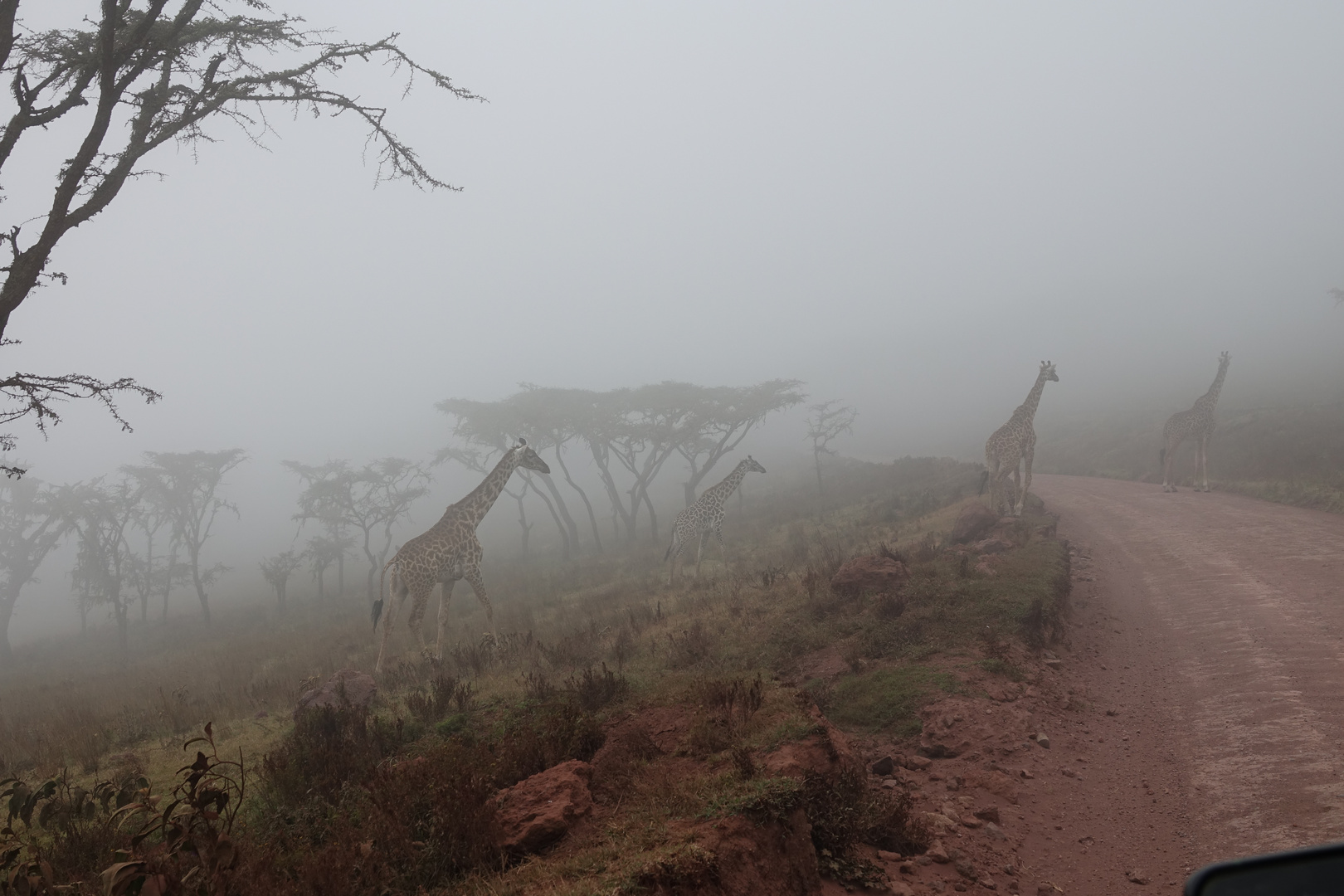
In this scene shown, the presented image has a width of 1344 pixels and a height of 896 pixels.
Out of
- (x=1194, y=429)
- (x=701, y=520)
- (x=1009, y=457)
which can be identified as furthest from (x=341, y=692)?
(x=1194, y=429)

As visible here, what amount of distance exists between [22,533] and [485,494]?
123 feet

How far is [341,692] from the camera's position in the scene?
7996 mm

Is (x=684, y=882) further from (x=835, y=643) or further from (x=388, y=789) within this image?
(x=835, y=643)

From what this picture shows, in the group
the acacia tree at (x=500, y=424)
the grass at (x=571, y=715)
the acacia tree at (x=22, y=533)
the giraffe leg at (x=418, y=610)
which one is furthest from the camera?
the acacia tree at (x=500, y=424)

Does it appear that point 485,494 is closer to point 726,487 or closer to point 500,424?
point 726,487

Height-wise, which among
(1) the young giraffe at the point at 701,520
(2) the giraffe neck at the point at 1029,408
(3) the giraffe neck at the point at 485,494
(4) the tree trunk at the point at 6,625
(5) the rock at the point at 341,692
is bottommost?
(4) the tree trunk at the point at 6,625

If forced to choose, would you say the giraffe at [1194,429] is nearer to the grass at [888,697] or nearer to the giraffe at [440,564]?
the grass at [888,697]

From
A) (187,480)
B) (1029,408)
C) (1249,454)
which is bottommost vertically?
(1249,454)

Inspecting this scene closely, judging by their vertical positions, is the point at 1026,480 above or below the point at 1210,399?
below

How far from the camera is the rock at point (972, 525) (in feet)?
51.1

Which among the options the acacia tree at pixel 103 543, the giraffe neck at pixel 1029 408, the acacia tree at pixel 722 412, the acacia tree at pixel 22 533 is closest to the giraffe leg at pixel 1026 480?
the giraffe neck at pixel 1029 408

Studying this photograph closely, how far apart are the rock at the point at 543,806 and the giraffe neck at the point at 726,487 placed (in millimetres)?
16642

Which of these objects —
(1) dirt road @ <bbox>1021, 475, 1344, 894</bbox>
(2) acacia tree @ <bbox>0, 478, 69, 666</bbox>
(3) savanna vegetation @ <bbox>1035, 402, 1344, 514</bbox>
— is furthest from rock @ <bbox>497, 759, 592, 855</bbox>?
(2) acacia tree @ <bbox>0, 478, 69, 666</bbox>

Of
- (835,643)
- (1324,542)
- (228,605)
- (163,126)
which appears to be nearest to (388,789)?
(835,643)
